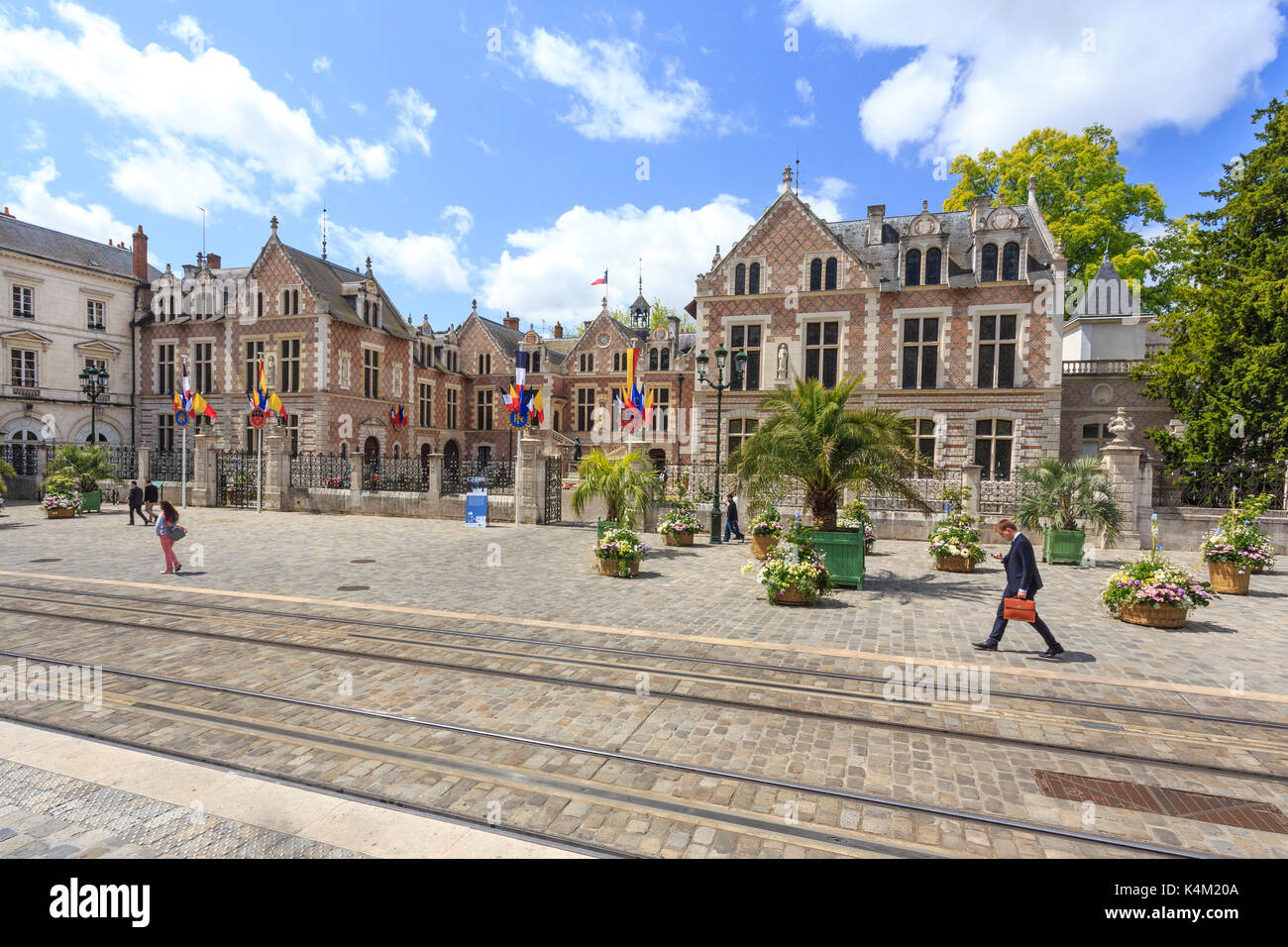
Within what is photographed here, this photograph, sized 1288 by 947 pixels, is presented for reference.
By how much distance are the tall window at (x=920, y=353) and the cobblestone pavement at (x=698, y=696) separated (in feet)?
55.0

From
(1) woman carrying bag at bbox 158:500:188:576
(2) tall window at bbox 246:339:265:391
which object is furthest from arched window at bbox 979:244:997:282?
(2) tall window at bbox 246:339:265:391

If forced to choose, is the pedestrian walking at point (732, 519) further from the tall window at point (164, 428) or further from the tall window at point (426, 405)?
the tall window at point (164, 428)

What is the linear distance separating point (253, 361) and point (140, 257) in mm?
12617

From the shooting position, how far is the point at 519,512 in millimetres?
23312

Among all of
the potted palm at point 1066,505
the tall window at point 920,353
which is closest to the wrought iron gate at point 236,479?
the potted palm at point 1066,505

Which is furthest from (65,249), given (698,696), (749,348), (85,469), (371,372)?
(698,696)

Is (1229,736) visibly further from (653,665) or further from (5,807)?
(5,807)

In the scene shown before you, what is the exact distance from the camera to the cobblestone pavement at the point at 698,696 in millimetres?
4773

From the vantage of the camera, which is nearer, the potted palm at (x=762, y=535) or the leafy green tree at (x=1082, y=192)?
the potted palm at (x=762, y=535)

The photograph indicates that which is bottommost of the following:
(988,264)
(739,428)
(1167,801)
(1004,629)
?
(1167,801)

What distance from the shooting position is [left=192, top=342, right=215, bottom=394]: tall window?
39969 mm

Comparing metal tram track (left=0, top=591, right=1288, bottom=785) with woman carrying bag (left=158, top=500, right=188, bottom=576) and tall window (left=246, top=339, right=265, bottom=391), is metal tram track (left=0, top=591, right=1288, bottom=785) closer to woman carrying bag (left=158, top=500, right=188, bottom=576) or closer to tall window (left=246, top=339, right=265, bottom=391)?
woman carrying bag (left=158, top=500, right=188, bottom=576)

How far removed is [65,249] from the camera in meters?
39.7

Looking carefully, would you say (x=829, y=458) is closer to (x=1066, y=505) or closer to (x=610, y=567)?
(x=610, y=567)
